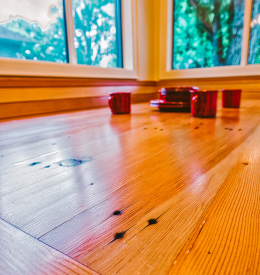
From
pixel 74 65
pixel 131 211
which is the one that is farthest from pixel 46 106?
pixel 131 211

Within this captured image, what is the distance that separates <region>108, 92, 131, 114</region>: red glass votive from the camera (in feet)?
3.19

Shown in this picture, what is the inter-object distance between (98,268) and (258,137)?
498 mm

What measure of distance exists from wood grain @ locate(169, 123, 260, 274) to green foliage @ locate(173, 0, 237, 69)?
2106 mm

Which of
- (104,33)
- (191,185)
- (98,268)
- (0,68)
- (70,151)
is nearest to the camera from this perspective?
(98,268)

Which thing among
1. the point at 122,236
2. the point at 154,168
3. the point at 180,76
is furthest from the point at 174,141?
the point at 180,76

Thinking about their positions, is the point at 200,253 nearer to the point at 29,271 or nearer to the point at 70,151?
the point at 29,271

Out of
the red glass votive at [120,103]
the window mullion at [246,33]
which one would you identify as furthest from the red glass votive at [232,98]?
the window mullion at [246,33]

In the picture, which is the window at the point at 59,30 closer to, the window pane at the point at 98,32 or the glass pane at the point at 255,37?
the window pane at the point at 98,32

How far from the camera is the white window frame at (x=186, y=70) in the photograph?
1.88 m

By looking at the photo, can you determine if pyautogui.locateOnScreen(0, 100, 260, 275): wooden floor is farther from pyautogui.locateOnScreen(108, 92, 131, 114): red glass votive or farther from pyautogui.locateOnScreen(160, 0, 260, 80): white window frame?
pyautogui.locateOnScreen(160, 0, 260, 80): white window frame

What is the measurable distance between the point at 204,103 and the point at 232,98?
1.35ft

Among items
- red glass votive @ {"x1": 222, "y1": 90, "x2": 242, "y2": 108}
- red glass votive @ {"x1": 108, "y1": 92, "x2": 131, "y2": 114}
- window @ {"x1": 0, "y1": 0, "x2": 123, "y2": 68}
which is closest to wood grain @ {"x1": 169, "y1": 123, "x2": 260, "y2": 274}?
red glass votive @ {"x1": 108, "y1": 92, "x2": 131, "y2": 114}

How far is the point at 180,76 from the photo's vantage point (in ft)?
7.22

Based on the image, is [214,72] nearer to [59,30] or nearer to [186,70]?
[186,70]
